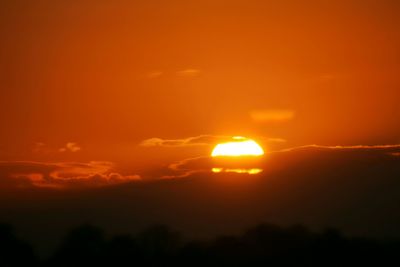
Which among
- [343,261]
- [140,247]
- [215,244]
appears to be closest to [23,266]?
[140,247]

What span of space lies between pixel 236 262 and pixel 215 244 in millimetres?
4503

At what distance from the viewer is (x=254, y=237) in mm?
74500

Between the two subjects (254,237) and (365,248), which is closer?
(365,248)

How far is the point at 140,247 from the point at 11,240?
10.4m

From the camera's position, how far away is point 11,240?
73750 millimetres

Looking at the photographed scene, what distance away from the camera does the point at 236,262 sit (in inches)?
2667

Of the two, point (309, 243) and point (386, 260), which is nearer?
point (386, 260)

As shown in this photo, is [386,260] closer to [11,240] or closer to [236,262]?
[236,262]

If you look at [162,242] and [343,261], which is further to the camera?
[162,242]

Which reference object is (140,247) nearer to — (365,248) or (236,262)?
(236,262)

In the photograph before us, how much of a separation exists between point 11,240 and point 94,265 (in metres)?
8.89

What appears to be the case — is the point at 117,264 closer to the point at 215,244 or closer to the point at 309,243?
the point at 215,244

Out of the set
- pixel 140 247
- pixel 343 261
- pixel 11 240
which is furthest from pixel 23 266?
pixel 343 261

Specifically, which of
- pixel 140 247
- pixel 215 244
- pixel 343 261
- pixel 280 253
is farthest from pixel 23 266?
pixel 343 261
